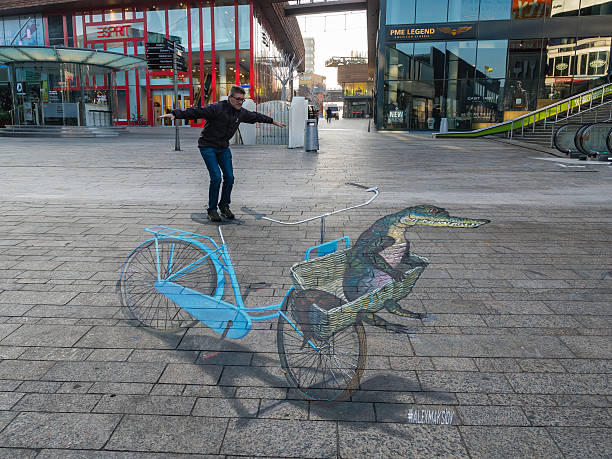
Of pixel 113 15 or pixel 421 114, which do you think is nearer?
pixel 421 114

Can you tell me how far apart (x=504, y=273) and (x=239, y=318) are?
267cm

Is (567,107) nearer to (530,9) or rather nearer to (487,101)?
(487,101)

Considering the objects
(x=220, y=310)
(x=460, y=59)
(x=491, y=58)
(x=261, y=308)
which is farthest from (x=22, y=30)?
(x=261, y=308)

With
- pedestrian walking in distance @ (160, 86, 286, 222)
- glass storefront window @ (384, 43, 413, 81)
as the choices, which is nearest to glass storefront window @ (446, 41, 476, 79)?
glass storefront window @ (384, 43, 413, 81)

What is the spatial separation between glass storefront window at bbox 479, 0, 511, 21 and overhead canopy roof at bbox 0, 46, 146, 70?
20.6 meters

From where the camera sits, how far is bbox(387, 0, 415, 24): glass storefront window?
99.1ft

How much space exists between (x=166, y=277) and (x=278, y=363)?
4.05ft

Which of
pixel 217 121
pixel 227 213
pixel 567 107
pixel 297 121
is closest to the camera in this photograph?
pixel 217 121

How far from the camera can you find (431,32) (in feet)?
98.1

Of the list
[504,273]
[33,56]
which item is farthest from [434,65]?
[504,273]

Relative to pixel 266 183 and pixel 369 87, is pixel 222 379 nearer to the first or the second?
pixel 266 183

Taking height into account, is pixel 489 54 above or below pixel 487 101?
above

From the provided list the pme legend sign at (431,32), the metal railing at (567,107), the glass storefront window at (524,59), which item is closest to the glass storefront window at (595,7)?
the glass storefront window at (524,59)

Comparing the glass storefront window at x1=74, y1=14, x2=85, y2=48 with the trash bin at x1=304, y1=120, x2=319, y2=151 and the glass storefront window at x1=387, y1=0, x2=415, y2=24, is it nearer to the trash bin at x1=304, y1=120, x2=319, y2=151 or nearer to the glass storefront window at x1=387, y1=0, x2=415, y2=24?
the glass storefront window at x1=387, y1=0, x2=415, y2=24
